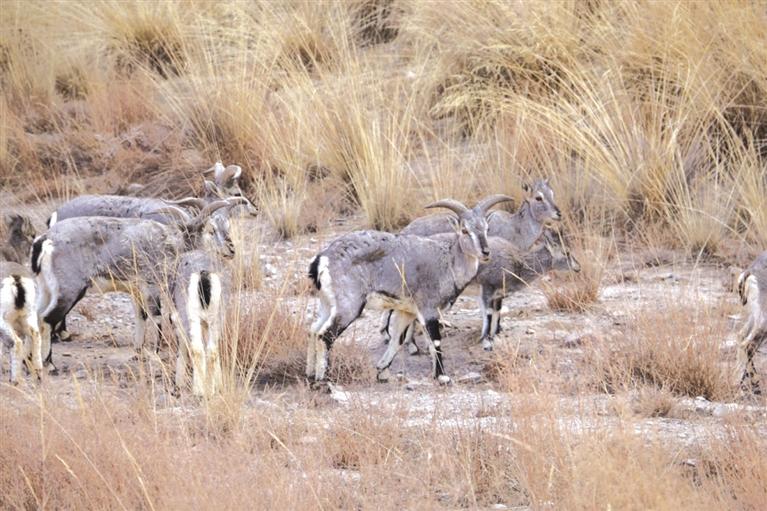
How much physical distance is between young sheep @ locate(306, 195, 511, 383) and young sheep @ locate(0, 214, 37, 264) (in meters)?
3.35

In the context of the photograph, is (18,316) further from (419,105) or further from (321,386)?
(419,105)

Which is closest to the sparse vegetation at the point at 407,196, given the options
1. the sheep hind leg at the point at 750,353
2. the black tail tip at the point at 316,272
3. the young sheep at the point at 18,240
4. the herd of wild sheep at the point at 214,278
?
the sheep hind leg at the point at 750,353

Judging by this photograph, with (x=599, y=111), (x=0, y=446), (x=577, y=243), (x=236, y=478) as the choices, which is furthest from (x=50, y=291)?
(x=599, y=111)

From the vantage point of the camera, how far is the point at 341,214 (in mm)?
13656

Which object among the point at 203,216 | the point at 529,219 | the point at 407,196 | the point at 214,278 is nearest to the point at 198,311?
the point at 214,278

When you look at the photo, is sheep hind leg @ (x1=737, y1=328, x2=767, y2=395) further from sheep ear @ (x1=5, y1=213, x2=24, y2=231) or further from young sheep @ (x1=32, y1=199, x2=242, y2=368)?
sheep ear @ (x1=5, y1=213, x2=24, y2=231)

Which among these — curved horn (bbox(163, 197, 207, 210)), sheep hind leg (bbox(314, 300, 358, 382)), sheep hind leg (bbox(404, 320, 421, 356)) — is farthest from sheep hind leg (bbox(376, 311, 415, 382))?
curved horn (bbox(163, 197, 207, 210))

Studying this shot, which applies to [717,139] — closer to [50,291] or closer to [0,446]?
[50,291]

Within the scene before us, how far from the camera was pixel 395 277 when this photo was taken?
977cm

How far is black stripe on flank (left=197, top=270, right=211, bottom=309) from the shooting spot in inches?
357

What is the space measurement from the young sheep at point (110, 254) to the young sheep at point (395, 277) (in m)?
0.96

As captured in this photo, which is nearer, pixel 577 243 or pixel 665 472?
pixel 665 472

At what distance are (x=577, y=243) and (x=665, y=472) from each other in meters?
6.18

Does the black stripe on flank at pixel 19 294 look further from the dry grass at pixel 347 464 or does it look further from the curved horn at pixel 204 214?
the dry grass at pixel 347 464
